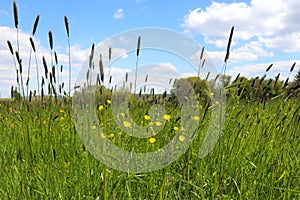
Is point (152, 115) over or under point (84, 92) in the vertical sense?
under

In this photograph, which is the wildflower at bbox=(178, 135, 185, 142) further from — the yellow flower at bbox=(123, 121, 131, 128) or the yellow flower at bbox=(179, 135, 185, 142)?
the yellow flower at bbox=(123, 121, 131, 128)

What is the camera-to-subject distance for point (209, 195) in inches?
63.1

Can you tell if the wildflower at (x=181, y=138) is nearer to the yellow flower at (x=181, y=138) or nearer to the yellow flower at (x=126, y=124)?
the yellow flower at (x=181, y=138)

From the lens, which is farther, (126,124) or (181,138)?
(126,124)

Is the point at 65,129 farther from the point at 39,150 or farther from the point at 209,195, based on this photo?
the point at 209,195

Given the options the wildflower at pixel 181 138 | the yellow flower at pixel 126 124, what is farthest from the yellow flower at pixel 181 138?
the yellow flower at pixel 126 124

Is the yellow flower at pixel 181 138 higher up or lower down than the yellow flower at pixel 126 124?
lower down

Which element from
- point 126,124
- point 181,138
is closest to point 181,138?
point 181,138

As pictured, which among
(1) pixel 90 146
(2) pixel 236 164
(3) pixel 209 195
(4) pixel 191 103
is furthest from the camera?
(4) pixel 191 103

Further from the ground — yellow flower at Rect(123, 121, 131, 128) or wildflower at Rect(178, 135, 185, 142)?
yellow flower at Rect(123, 121, 131, 128)

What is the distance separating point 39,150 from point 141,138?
2.50ft

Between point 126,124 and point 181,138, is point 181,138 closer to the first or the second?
point 181,138

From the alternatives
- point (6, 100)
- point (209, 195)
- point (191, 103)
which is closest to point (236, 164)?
point (209, 195)

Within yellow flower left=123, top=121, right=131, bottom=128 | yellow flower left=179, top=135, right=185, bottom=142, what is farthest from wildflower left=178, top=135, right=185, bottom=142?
yellow flower left=123, top=121, right=131, bottom=128
